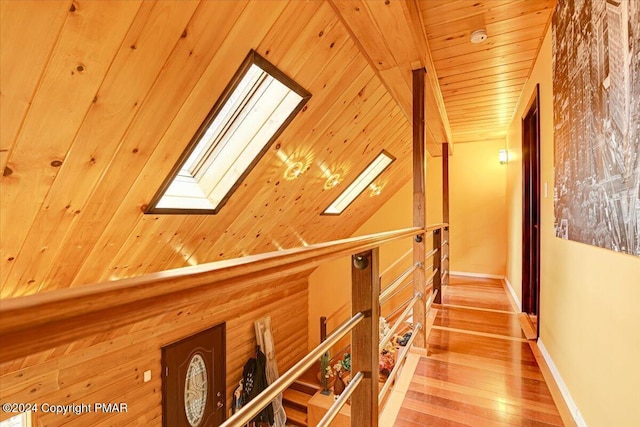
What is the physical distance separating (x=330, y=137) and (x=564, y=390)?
7.33 ft

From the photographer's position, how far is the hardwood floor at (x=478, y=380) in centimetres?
160

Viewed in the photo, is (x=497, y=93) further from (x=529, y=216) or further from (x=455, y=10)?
(x=455, y=10)

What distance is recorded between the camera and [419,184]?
84.9 inches

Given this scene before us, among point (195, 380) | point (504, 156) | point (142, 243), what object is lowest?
point (195, 380)

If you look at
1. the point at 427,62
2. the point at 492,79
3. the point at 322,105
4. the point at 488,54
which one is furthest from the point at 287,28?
the point at 492,79

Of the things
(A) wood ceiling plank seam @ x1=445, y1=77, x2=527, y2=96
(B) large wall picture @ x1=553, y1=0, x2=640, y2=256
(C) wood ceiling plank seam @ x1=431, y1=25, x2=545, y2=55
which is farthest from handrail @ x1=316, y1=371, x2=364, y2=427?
(A) wood ceiling plank seam @ x1=445, y1=77, x2=527, y2=96

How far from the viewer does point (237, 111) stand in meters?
2.27

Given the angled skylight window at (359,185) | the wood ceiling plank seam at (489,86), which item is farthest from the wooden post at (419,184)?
the angled skylight window at (359,185)

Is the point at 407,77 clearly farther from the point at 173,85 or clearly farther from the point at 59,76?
the point at 59,76

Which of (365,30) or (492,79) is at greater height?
(492,79)

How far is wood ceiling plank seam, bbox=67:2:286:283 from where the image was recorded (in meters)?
1.48

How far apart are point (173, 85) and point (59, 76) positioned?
42 centimetres

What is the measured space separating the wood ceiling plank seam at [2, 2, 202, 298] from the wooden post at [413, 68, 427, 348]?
1.47 meters

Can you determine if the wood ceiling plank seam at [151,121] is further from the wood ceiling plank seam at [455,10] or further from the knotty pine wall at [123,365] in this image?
the wood ceiling plank seam at [455,10]
